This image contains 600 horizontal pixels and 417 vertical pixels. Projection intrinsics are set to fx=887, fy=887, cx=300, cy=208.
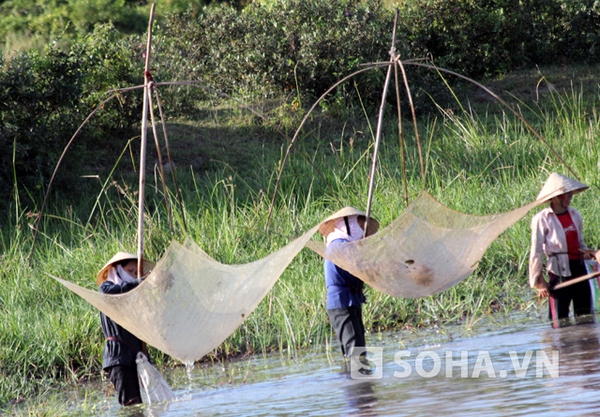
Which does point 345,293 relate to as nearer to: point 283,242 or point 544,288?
point 544,288

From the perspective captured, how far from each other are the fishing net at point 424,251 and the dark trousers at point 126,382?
137 centimetres

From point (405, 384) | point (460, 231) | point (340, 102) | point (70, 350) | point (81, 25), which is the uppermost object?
→ point (81, 25)

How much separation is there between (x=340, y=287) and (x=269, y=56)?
710 centimetres

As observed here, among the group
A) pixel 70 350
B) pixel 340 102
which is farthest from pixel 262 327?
pixel 340 102

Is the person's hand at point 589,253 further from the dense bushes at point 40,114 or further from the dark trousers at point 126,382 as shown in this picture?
the dense bushes at point 40,114

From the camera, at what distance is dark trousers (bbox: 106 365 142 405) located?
5.36 meters

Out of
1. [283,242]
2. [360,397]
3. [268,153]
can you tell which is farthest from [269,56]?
[360,397]

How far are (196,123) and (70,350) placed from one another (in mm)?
6715

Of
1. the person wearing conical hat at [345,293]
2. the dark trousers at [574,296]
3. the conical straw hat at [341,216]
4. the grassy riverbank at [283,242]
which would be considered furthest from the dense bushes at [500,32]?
the person wearing conical hat at [345,293]

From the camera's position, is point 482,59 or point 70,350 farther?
point 482,59

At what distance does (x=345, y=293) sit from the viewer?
5723mm

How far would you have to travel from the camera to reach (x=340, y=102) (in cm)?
1255

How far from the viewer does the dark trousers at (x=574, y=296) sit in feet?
20.3

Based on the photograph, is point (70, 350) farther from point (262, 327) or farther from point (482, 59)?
point (482, 59)
